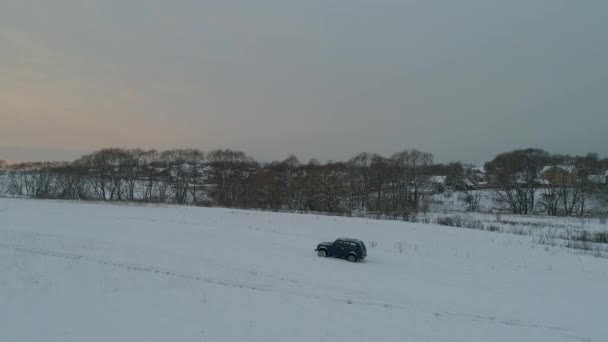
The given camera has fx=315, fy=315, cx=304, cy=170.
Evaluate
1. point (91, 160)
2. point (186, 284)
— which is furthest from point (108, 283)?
point (91, 160)

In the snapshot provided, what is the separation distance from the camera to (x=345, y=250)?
1872 centimetres

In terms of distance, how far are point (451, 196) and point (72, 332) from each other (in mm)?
85252

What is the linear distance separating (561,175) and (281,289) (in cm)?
7578

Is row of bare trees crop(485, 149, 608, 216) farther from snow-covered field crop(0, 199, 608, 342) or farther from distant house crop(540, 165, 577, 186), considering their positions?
snow-covered field crop(0, 199, 608, 342)

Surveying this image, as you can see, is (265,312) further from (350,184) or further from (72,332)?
(350,184)

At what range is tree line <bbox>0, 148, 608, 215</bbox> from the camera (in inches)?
2424

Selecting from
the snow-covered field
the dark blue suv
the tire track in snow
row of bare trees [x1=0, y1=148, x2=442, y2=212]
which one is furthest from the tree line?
the tire track in snow

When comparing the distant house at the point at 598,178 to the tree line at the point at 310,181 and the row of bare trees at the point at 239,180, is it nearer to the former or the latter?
the tree line at the point at 310,181

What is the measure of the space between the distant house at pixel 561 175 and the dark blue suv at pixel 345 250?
212 ft

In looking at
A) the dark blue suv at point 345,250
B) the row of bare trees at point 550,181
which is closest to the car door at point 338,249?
the dark blue suv at point 345,250

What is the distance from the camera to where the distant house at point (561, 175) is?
210ft

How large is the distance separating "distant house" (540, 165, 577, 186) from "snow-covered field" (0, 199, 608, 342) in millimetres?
51975

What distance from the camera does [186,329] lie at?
30.5 feet

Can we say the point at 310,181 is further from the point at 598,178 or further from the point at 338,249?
the point at 598,178
